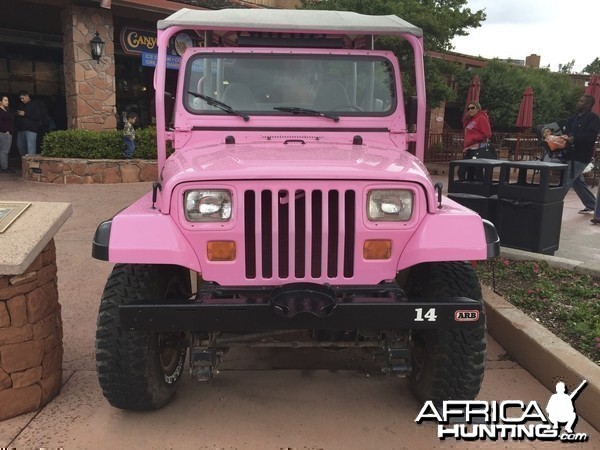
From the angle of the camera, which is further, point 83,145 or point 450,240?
point 83,145

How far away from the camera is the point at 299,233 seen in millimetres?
2545

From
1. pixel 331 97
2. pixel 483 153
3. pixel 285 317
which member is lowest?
pixel 285 317

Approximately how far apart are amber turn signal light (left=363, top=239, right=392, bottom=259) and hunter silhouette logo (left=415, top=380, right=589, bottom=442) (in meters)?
0.91

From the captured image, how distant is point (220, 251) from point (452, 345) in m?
1.26

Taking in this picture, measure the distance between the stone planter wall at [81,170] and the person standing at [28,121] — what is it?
1246mm

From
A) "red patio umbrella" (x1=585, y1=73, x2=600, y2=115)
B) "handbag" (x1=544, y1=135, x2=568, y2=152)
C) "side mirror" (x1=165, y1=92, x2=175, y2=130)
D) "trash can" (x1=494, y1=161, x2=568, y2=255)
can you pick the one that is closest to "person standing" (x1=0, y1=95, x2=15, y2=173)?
"side mirror" (x1=165, y1=92, x2=175, y2=130)

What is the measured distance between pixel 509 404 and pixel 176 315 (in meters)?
1.92

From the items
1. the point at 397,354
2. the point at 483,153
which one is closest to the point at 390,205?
the point at 397,354

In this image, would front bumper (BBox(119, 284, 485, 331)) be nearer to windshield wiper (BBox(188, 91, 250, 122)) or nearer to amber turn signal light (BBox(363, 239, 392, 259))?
amber turn signal light (BBox(363, 239, 392, 259))

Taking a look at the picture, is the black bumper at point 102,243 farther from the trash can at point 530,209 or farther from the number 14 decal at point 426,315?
the trash can at point 530,209

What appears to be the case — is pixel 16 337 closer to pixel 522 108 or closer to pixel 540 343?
pixel 540 343

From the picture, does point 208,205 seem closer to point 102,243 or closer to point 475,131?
point 102,243

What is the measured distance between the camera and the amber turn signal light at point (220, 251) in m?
2.51

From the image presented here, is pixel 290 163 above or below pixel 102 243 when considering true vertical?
above
